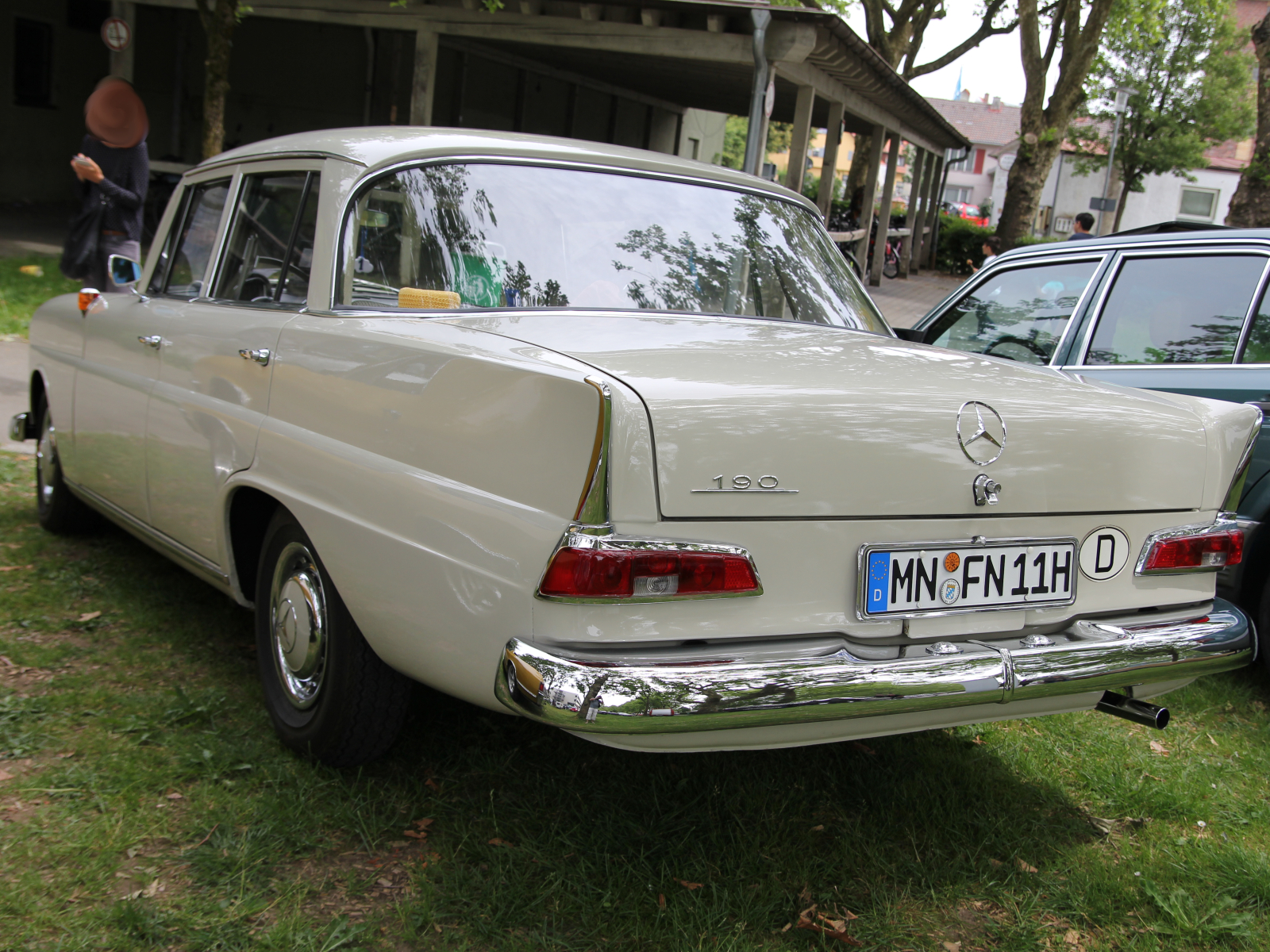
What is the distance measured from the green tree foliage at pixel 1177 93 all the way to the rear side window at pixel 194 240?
3640 centimetres

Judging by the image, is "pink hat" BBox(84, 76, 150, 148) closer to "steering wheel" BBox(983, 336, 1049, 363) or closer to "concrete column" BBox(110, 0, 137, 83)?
"steering wheel" BBox(983, 336, 1049, 363)

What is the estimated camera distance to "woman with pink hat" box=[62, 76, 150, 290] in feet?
24.6

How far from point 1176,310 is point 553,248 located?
280 centimetres

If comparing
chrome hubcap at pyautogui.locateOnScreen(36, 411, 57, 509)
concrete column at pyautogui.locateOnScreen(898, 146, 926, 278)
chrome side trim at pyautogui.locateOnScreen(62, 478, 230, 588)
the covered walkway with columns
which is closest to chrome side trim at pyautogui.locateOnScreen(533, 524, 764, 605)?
chrome side trim at pyautogui.locateOnScreen(62, 478, 230, 588)

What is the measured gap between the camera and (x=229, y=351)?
10.6 ft

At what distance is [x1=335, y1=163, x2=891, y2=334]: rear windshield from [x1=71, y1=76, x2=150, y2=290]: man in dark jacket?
17.7ft

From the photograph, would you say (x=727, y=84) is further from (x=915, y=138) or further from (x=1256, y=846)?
(x=1256, y=846)

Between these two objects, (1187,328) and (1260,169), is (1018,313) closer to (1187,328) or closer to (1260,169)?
(1187,328)

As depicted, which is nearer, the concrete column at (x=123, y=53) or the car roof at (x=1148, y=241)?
the car roof at (x=1148, y=241)

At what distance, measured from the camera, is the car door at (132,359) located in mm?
3732

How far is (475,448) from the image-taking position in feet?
7.36

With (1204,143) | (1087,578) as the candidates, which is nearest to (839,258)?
(1087,578)

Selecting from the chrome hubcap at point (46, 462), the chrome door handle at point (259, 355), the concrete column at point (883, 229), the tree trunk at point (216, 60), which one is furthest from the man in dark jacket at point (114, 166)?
the concrete column at point (883, 229)

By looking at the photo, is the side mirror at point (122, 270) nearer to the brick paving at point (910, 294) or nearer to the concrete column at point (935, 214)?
the brick paving at point (910, 294)
